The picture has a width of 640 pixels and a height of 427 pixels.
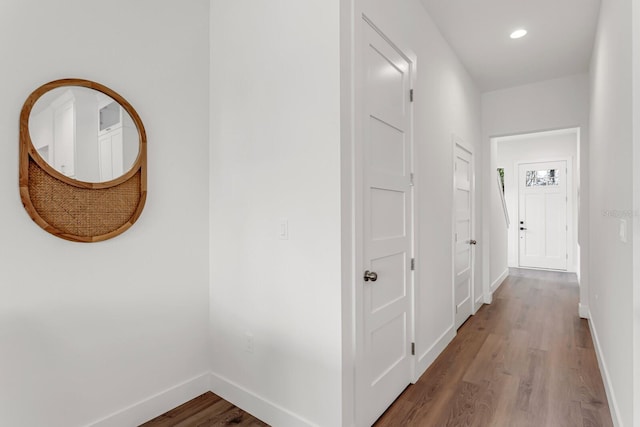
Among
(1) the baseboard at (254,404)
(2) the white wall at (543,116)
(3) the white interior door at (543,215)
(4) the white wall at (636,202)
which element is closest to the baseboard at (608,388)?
(4) the white wall at (636,202)

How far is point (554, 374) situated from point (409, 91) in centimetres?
236

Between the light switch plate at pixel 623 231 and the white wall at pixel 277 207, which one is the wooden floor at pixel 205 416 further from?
the light switch plate at pixel 623 231

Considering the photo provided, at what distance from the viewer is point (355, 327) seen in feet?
5.70

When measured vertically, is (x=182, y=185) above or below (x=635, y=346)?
above

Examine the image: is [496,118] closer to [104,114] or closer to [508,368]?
[508,368]

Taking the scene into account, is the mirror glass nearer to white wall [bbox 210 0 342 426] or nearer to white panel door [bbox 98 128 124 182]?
white panel door [bbox 98 128 124 182]

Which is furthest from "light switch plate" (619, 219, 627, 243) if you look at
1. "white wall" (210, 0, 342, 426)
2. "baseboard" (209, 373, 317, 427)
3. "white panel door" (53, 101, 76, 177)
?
"white panel door" (53, 101, 76, 177)

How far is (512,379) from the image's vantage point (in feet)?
8.09

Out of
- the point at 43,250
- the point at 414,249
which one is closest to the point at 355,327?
the point at 414,249

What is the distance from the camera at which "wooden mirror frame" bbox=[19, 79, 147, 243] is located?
1.57 m

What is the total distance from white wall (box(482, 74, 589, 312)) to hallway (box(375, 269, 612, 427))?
96 cm

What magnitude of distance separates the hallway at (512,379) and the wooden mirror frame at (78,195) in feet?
6.18

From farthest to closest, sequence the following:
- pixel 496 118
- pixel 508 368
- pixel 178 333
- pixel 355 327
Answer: pixel 496 118 < pixel 508 368 < pixel 178 333 < pixel 355 327

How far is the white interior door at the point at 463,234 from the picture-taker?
3.42 m
